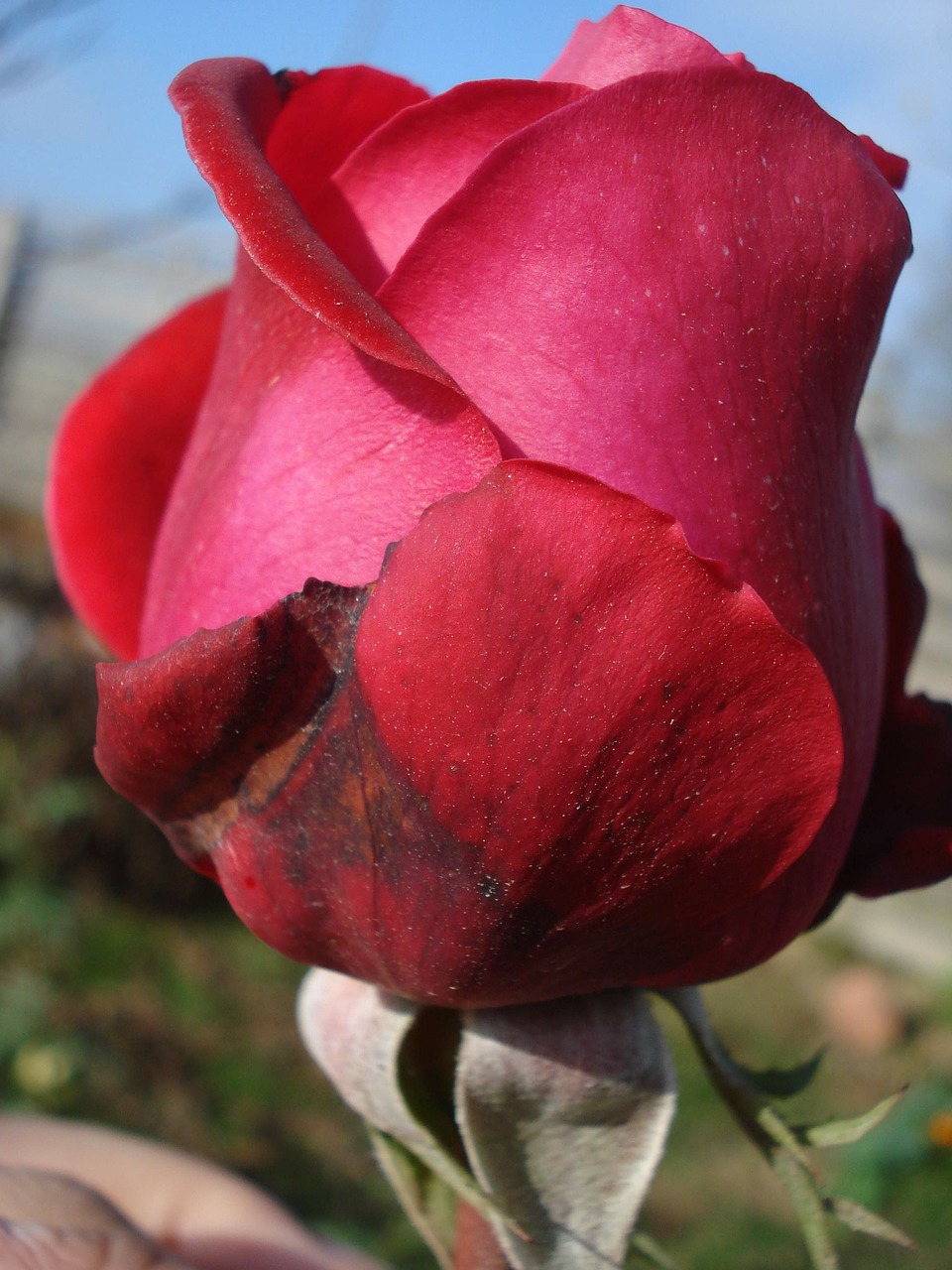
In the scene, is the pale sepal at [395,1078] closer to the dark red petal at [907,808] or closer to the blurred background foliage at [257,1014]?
the dark red petal at [907,808]

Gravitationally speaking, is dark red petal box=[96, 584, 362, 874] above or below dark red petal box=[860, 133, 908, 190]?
below

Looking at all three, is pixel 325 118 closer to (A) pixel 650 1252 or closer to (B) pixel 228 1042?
(A) pixel 650 1252

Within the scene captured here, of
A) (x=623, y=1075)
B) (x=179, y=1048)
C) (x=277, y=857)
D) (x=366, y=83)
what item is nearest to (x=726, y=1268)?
(x=179, y=1048)

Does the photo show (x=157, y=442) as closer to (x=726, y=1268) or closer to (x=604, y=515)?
(x=604, y=515)

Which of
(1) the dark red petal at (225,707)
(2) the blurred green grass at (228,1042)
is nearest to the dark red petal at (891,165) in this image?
(1) the dark red petal at (225,707)

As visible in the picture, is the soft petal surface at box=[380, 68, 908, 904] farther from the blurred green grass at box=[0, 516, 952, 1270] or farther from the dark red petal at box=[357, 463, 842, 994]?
the blurred green grass at box=[0, 516, 952, 1270]

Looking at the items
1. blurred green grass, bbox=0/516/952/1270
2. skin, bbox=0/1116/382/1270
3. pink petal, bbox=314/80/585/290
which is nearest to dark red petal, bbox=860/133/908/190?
pink petal, bbox=314/80/585/290

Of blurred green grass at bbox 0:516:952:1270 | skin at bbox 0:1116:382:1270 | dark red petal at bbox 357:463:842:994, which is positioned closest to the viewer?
dark red petal at bbox 357:463:842:994
